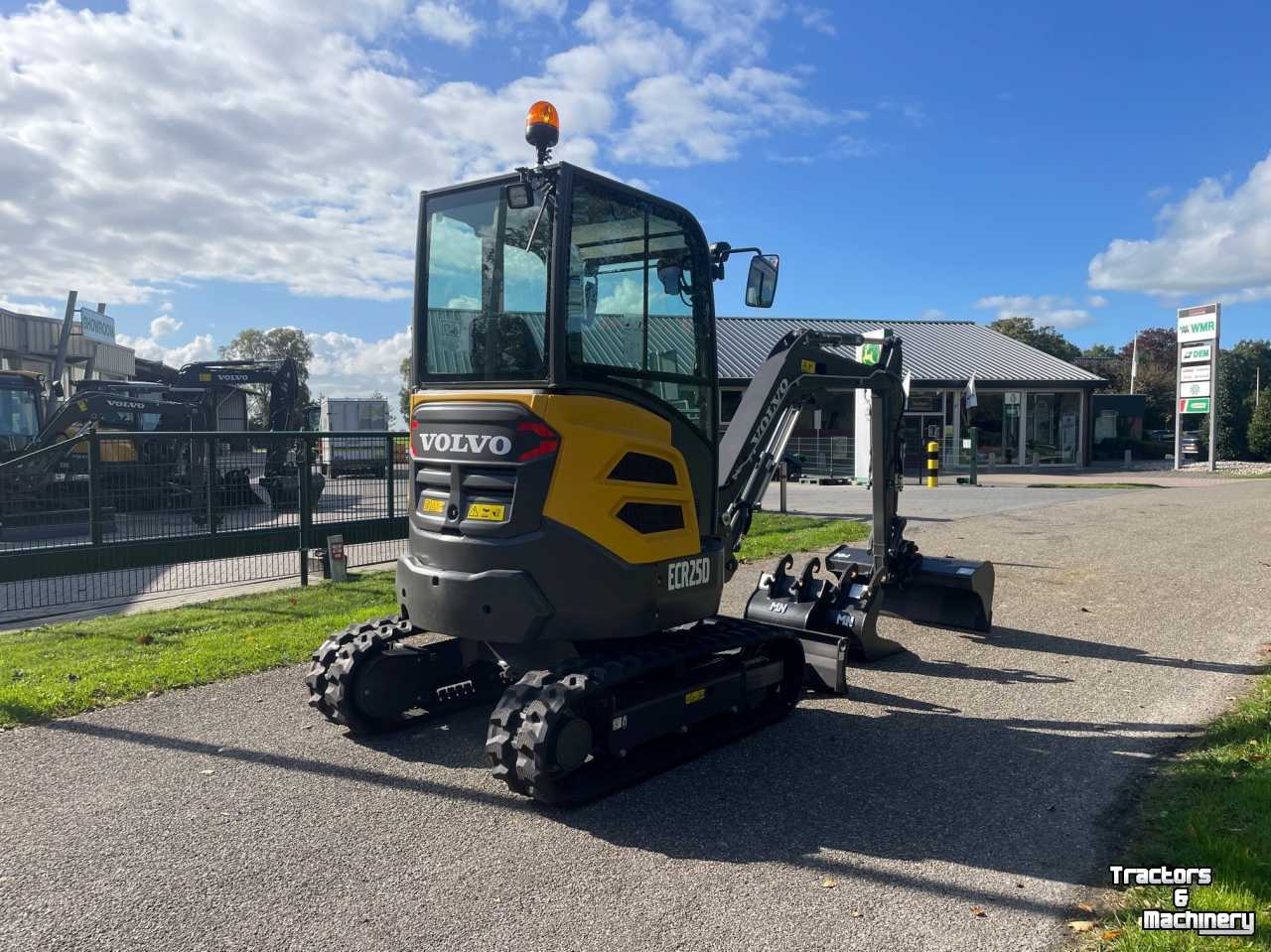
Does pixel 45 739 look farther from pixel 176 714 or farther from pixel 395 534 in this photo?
pixel 395 534

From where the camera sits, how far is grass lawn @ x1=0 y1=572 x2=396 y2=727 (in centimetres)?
625

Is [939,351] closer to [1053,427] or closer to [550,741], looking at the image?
[1053,427]

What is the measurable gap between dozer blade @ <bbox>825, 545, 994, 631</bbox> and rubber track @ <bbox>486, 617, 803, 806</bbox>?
300 cm

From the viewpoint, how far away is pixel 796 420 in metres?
7.29

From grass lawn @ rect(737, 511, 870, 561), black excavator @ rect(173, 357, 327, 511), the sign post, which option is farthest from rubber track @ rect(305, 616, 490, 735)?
the sign post

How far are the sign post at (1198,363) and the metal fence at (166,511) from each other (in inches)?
1379

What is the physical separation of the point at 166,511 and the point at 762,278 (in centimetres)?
706

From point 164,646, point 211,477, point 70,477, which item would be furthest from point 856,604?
point 70,477

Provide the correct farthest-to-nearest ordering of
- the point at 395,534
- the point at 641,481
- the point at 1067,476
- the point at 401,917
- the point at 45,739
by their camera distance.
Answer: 1. the point at 1067,476
2. the point at 395,534
3. the point at 45,739
4. the point at 641,481
5. the point at 401,917

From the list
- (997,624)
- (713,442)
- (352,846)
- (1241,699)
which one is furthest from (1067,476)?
(352,846)

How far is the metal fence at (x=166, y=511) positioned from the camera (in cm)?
923

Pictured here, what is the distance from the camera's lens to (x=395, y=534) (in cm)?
1162

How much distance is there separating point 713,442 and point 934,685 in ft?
8.60

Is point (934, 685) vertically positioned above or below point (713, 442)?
below
